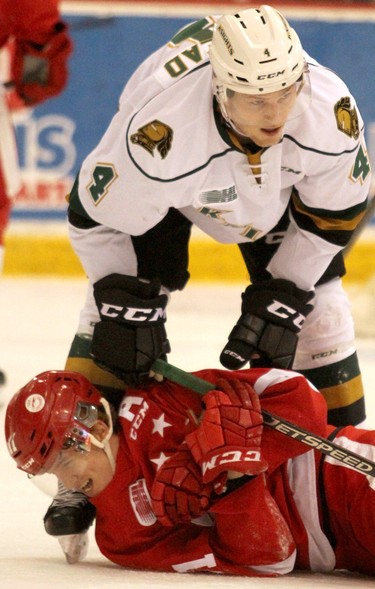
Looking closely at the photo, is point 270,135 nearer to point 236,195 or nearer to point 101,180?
point 236,195

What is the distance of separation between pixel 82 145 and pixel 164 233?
3163 millimetres

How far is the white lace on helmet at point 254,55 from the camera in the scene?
7.72ft

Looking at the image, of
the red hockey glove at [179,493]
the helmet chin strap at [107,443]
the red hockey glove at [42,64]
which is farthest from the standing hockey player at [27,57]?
the red hockey glove at [179,493]

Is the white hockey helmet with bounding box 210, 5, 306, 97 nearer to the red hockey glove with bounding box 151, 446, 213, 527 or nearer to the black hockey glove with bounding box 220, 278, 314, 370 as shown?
the black hockey glove with bounding box 220, 278, 314, 370

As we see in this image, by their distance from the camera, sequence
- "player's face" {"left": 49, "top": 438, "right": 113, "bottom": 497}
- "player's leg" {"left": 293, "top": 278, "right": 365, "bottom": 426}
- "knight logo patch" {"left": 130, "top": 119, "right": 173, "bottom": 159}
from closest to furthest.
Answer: "player's face" {"left": 49, "top": 438, "right": 113, "bottom": 497} → "knight logo patch" {"left": 130, "top": 119, "right": 173, "bottom": 159} → "player's leg" {"left": 293, "top": 278, "right": 365, "bottom": 426}

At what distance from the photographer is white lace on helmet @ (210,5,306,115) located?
2352 millimetres

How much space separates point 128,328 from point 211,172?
35cm

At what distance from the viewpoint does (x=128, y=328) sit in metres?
2.61

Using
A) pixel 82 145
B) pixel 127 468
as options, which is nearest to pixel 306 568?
pixel 127 468

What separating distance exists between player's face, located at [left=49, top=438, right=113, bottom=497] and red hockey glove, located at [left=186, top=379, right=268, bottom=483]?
0.57 ft

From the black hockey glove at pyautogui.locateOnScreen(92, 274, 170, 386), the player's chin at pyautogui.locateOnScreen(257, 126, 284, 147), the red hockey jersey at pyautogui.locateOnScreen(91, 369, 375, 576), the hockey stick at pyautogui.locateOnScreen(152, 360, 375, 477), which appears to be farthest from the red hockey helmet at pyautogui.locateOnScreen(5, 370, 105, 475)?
the player's chin at pyautogui.locateOnScreen(257, 126, 284, 147)

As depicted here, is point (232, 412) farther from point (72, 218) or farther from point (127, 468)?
point (72, 218)

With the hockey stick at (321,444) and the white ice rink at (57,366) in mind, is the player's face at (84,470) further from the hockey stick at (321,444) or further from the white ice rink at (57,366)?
the hockey stick at (321,444)

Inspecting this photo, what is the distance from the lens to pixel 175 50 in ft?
8.84
